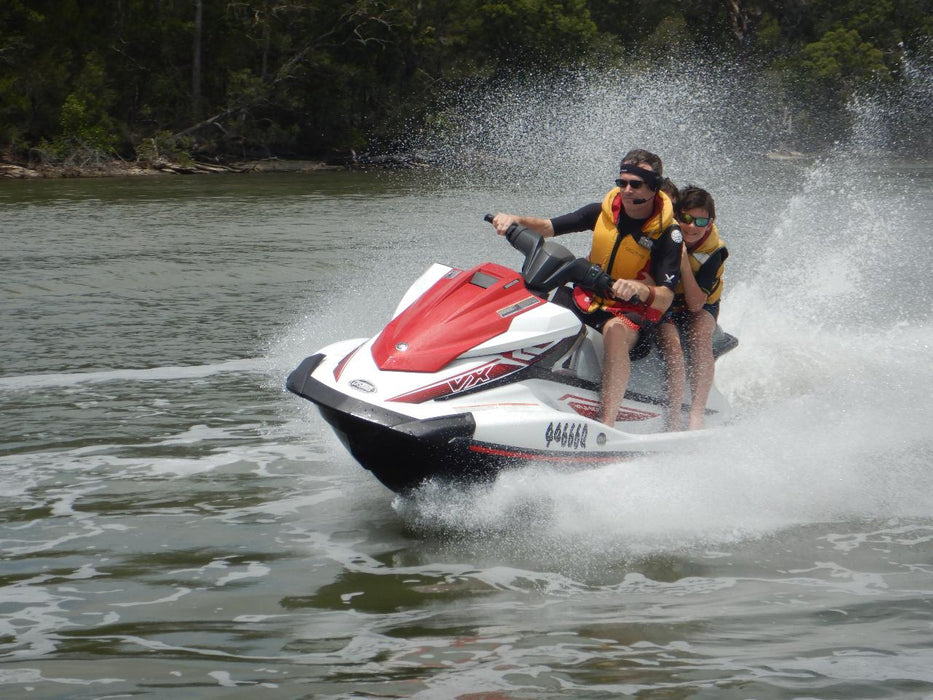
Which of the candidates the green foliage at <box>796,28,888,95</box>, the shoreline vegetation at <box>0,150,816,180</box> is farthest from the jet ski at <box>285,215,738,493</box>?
the green foliage at <box>796,28,888,95</box>

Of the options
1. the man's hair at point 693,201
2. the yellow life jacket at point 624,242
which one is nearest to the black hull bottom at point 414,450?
the yellow life jacket at point 624,242

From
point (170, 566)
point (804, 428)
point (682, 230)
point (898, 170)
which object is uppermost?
point (898, 170)

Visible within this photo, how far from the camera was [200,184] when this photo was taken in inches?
1170

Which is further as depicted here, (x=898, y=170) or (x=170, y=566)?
(x=898, y=170)

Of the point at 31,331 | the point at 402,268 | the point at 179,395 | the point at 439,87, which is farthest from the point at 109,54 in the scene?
the point at 179,395

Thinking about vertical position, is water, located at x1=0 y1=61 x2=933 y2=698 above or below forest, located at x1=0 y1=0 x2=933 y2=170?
below

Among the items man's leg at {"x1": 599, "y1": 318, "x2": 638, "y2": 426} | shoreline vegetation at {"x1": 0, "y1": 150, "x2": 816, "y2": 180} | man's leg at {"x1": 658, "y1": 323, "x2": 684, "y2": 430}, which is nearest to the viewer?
man's leg at {"x1": 599, "y1": 318, "x2": 638, "y2": 426}

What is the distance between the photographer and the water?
346 centimetres

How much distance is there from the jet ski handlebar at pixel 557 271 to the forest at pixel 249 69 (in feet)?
98.8

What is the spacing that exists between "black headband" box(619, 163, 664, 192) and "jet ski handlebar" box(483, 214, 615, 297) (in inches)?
16.6

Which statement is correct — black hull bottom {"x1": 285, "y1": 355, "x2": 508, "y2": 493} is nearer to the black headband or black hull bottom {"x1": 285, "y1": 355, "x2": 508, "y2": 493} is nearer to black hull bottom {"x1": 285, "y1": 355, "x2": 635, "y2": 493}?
black hull bottom {"x1": 285, "y1": 355, "x2": 635, "y2": 493}

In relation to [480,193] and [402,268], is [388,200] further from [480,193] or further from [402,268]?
[402,268]

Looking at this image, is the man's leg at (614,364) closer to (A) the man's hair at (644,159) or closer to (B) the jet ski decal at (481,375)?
(B) the jet ski decal at (481,375)

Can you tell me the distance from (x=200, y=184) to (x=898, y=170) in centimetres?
1985
